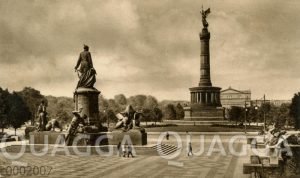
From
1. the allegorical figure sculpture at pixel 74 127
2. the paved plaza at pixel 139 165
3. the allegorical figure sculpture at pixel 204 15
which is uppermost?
the allegorical figure sculpture at pixel 204 15

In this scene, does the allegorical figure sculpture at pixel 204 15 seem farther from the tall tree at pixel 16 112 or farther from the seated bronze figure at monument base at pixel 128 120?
the seated bronze figure at monument base at pixel 128 120

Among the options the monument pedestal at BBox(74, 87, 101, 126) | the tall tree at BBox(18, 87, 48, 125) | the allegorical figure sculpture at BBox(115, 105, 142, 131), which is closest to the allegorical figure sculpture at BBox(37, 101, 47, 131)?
the monument pedestal at BBox(74, 87, 101, 126)

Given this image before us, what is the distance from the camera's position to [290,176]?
19031 millimetres

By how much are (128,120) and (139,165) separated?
29.7 feet

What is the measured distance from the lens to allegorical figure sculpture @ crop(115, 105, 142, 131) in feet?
106

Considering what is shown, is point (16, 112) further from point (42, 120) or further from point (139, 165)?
point (139, 165)

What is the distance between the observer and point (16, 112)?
69.1 meters

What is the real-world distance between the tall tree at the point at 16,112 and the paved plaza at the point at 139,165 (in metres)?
40.6

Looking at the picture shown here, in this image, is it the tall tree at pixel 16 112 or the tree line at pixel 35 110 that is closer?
the tree line at pixel 35 110

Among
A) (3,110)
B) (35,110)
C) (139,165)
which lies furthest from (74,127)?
(35,110)

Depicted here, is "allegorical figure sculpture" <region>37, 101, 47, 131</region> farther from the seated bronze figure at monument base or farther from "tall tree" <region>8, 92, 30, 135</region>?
"tall tree" <region>8, 92, 30, 135</region>

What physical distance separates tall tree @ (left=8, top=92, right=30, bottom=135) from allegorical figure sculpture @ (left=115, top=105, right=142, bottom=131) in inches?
1540

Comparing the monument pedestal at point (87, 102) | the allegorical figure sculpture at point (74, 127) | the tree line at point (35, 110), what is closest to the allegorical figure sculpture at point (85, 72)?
the monument pedestal at point (87, 102)

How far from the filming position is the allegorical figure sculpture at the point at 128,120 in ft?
106
